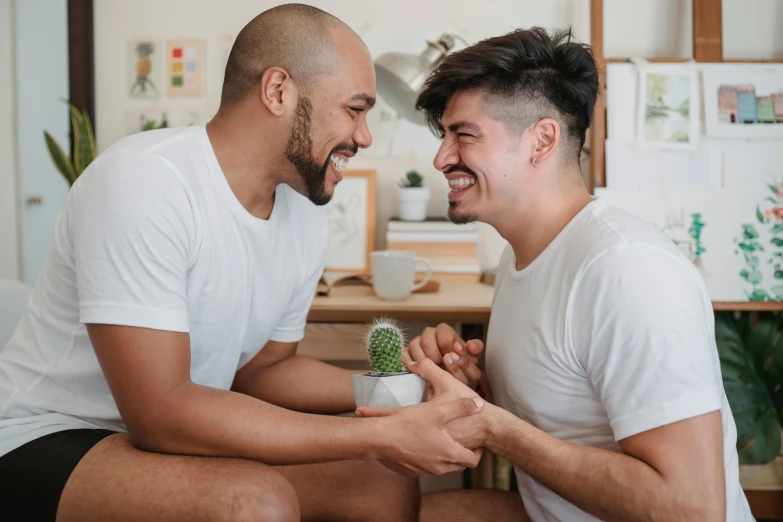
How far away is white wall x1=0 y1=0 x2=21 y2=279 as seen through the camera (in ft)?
8.38

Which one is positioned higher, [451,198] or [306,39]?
[306,39]

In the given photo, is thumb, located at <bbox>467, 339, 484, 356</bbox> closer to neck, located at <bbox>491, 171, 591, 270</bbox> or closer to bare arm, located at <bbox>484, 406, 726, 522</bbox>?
neck, located at <bbox>491, 171, 591, 270</bbox>

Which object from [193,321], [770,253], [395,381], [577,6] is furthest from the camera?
[577,6]

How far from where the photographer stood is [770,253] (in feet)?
6.84

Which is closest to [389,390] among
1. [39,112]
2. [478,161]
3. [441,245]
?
[478,161]

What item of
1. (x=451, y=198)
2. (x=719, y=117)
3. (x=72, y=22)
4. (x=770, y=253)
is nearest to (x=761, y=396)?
(x=770, y=253)

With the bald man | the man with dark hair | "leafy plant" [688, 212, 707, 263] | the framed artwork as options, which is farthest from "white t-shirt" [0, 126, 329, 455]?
"leafy plant" [688, 212, 707, 263]

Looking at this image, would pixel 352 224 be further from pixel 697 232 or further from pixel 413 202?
pixel 697 232

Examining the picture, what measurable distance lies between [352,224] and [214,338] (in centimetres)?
103

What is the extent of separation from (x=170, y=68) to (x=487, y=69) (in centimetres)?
144

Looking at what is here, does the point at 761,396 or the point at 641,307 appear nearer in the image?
the point at 641,307

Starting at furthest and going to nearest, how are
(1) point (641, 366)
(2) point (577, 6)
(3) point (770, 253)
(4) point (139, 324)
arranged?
(2) point (577, 6) → (3) point (770, 253) → (4) point (139, 324) → (1) point (641, 366)

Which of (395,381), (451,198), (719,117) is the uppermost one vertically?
(719,117)

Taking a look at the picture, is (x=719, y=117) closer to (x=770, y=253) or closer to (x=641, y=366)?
(x=770, y=253)
